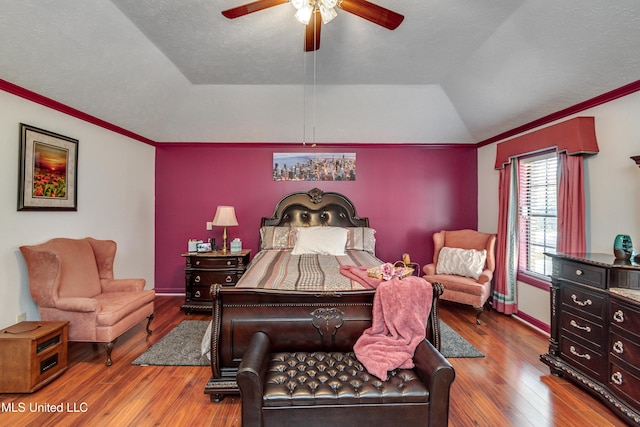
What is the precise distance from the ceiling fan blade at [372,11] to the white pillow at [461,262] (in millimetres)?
3235

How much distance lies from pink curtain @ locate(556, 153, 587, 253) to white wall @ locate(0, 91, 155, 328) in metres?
5.32

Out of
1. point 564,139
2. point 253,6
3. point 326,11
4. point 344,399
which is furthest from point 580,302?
point 253,6

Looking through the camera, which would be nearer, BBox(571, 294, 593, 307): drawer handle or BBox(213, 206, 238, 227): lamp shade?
BBox(571, 294, 593, 307): drawer handle

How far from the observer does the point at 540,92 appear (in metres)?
3.24

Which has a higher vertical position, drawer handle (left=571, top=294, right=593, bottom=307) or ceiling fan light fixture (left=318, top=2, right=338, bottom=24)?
ceiling fan light fixture (left=318, top=2, right=338, bottom=24)

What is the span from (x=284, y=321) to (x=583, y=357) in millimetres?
2403

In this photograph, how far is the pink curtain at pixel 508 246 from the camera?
4.04 metres

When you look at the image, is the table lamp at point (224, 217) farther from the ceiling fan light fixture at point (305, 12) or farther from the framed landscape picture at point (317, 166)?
the ceiling fan light fixture at point (305, 12)

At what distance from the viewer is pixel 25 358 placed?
228 centimetres

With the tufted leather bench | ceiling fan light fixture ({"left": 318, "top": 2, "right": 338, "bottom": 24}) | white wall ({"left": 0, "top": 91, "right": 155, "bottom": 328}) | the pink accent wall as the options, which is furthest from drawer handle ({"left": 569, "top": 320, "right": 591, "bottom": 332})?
white wall ({"left": 0, "top": 91, "right": 155, "bottom": 328})

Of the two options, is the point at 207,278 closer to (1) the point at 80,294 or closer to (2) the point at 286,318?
(1) the point at 80,294

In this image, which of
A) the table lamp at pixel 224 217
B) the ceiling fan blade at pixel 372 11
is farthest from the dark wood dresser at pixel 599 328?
the table lamp at pixel 224 217

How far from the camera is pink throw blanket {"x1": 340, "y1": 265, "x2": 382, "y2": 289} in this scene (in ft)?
7.88

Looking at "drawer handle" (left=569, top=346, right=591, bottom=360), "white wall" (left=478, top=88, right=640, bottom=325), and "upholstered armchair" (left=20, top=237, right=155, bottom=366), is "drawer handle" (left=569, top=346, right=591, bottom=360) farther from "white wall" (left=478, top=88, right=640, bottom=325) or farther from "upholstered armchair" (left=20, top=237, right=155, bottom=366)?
"upholstered armchair" (left=20, top=237, right=155, bottom=366)
